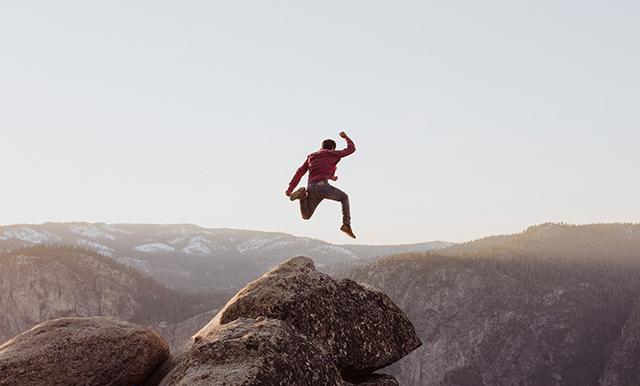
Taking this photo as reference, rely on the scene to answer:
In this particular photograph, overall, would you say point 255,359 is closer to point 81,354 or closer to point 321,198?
point 81,354

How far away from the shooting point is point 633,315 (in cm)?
19500

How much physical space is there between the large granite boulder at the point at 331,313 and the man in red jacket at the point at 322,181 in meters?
2.17

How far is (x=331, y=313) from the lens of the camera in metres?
14.9

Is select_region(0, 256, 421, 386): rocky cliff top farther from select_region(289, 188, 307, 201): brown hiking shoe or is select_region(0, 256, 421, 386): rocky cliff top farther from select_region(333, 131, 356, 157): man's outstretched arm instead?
select_region(333, 131, 356, 157): man's outstretched arm

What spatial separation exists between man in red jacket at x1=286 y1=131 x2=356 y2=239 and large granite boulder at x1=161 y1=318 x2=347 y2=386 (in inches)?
234

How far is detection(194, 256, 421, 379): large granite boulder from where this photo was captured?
46.8 feet

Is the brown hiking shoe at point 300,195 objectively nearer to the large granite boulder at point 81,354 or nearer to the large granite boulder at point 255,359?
the large granite boulder at point 255,359

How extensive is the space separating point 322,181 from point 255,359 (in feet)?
24.7

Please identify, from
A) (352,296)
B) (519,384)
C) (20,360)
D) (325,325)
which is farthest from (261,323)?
(519,384)

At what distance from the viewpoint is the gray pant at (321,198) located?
17672mm

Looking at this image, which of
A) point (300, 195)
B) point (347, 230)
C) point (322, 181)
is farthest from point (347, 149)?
point (347, 230)

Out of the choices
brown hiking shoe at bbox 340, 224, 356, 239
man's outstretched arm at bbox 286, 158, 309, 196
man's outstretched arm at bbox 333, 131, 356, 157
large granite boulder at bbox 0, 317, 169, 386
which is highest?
man's outstretched arm at bbox 333, 131, 356, 157

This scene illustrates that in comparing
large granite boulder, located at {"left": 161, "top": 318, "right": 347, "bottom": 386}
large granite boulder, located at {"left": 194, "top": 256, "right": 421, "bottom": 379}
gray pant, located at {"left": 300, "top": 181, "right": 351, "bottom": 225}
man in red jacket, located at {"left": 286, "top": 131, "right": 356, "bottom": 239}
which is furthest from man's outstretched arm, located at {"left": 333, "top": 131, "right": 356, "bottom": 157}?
large granite boulder, located at {"left": 161, "top": 318, "right": 347, "bottom": 386}

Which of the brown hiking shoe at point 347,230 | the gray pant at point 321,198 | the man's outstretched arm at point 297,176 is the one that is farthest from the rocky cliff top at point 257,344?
the man's outstretched arm at point 297,176
